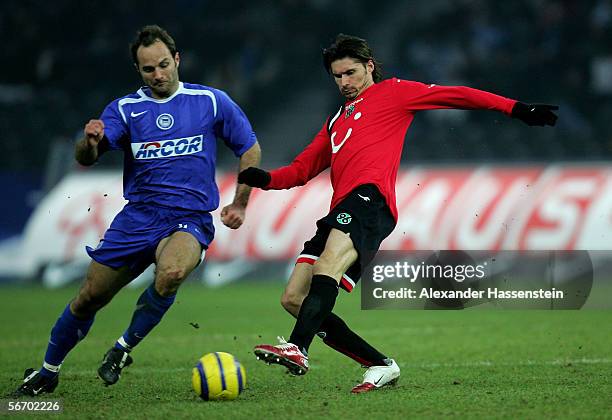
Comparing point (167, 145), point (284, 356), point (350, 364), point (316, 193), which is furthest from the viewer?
point (316, 193)

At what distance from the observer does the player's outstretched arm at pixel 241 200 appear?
636 cm

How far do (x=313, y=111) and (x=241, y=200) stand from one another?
14163 mm

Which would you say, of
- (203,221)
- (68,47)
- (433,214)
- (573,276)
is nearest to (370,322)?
(573,276)

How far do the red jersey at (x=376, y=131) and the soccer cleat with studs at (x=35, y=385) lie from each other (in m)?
1.71

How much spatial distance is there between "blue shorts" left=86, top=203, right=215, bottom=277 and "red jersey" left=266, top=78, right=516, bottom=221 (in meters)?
0.51

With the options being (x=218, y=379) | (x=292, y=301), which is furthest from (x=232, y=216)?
(x=218, y=379)

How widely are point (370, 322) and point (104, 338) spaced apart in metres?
2.64

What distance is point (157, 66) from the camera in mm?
6328

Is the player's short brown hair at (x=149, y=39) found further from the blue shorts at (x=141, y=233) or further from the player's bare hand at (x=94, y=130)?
the blue shorts at (x=141, y=233)

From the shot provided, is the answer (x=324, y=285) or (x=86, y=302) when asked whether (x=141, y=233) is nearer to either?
(x=86, y=302)

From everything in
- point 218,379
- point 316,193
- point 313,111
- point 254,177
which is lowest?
point 316,193

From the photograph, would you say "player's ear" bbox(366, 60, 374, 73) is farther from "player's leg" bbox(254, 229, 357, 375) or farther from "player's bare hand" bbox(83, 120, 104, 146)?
"player's bare hand" bbox(83, 120, 104, 146)

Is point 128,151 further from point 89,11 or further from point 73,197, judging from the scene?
point 89,11

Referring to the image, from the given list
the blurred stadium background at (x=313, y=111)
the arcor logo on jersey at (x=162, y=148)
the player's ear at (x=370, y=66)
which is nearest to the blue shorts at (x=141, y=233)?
the arcor logo on jersey at (x=162, y=148)
